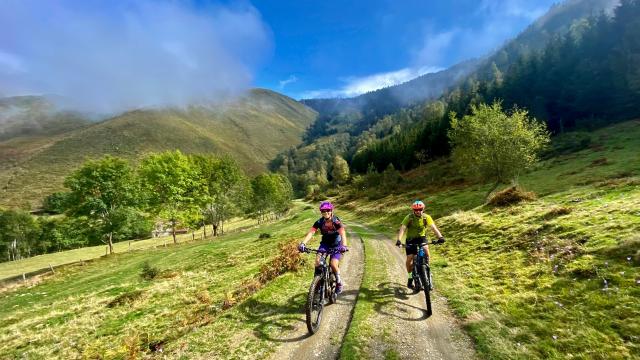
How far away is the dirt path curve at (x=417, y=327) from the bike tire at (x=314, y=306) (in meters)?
1.93

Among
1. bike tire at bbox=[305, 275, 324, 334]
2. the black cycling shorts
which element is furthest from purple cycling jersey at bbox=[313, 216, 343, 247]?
the black cycling shorts

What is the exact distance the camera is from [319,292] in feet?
37.1

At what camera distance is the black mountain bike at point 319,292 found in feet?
34.3

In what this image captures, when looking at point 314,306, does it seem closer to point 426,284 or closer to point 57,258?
point 426,284

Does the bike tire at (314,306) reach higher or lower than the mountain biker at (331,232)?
lower

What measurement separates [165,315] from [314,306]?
10.4 metres

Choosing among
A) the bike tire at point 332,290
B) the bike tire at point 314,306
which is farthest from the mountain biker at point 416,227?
the bike tire at point 314,306

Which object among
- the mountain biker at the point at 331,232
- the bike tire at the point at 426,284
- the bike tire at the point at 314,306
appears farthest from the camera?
the mountain biker at the point at 331,232

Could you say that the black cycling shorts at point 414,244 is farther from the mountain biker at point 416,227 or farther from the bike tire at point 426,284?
the bike tire at point 426,284

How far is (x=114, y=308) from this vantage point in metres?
20.1

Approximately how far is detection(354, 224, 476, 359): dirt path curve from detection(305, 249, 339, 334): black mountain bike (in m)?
1.92

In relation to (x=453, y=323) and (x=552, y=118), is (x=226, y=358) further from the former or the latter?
(x=552, y=118)

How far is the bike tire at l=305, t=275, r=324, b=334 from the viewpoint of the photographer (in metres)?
10.4

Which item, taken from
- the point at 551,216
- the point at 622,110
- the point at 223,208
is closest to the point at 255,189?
the point at 223,208
